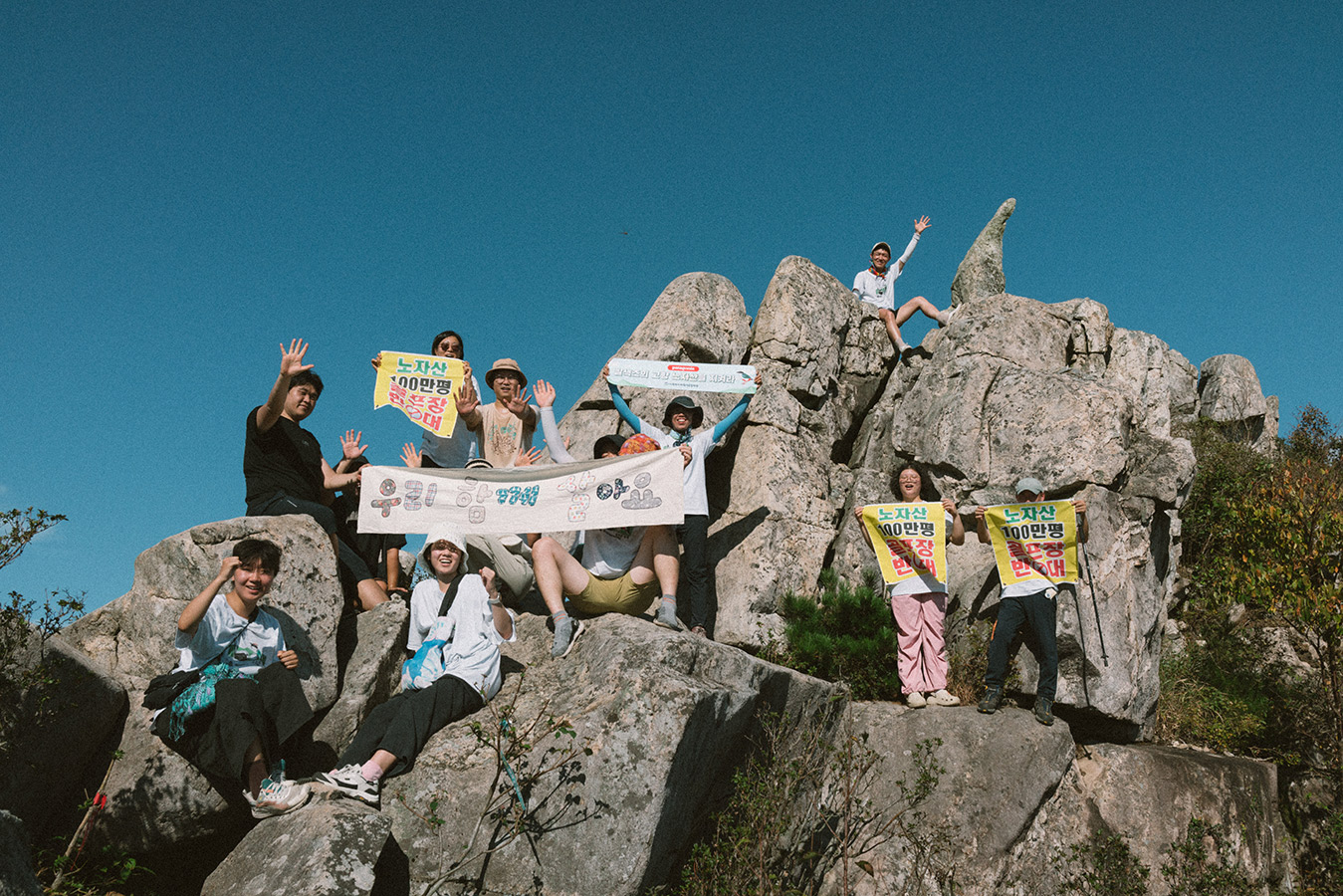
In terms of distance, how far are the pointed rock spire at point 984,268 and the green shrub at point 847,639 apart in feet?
28.7

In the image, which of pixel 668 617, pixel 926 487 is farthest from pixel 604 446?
pixel 926 487

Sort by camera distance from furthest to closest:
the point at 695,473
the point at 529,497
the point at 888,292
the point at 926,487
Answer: the point at 888,292
the point at 926,487
the point at 695,473
the point at 529,497

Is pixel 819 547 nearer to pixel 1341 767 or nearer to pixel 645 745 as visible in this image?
pixel 645 745

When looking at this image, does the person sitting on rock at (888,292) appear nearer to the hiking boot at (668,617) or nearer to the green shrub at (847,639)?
the green shrub at (847,639)

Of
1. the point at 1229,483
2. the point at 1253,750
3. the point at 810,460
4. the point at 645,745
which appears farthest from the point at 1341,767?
the point at 645,745

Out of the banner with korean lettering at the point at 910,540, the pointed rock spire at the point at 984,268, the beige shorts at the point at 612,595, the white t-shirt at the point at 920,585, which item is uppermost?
the pointed rock spire at the point at 984,268

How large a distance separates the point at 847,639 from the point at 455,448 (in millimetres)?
5080

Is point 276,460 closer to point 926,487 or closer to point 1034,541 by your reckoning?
point 1034,541

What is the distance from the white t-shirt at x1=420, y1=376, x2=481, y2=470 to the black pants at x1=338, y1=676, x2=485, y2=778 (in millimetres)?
3709

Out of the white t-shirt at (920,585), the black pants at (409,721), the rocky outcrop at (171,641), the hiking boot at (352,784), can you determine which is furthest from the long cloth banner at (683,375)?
the hiking boot at (352,784)

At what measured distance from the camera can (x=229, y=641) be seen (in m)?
6.84

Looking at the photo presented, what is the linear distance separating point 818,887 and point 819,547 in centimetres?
419

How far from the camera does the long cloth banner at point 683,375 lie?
35.3 ft

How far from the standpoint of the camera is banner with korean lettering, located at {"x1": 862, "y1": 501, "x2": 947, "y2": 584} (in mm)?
9453
